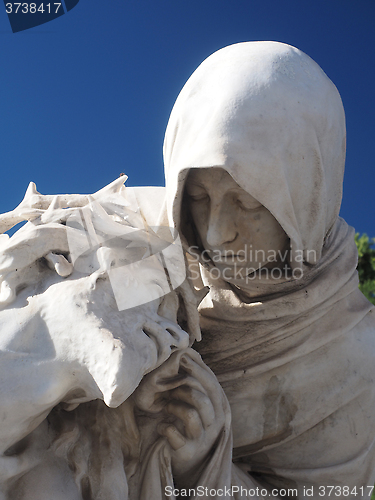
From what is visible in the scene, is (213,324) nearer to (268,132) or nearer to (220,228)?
(220,228)

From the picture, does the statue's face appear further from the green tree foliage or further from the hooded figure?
the green tree foliage

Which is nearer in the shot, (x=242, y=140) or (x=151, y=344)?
(x=151, y=344)

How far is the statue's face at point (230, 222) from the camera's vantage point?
6.17 ft

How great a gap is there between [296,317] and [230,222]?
536 mm

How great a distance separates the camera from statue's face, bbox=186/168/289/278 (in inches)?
74.1

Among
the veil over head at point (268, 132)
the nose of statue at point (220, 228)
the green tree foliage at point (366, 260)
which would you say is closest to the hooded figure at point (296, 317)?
the veil over head at point (268, 132)

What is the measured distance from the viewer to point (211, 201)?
6.29 feet

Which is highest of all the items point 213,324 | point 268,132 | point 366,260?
point 268,132

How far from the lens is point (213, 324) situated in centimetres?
230

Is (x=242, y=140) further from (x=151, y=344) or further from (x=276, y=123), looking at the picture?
(x=151, y=344)

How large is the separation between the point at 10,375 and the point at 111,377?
26 cm

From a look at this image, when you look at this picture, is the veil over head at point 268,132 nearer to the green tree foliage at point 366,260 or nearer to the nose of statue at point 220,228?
the nose of statue at point 220,228

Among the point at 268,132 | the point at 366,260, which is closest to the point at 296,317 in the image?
the point at 268,132

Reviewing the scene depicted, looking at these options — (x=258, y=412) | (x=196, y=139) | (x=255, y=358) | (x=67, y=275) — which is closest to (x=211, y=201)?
(x=196, y=139)
